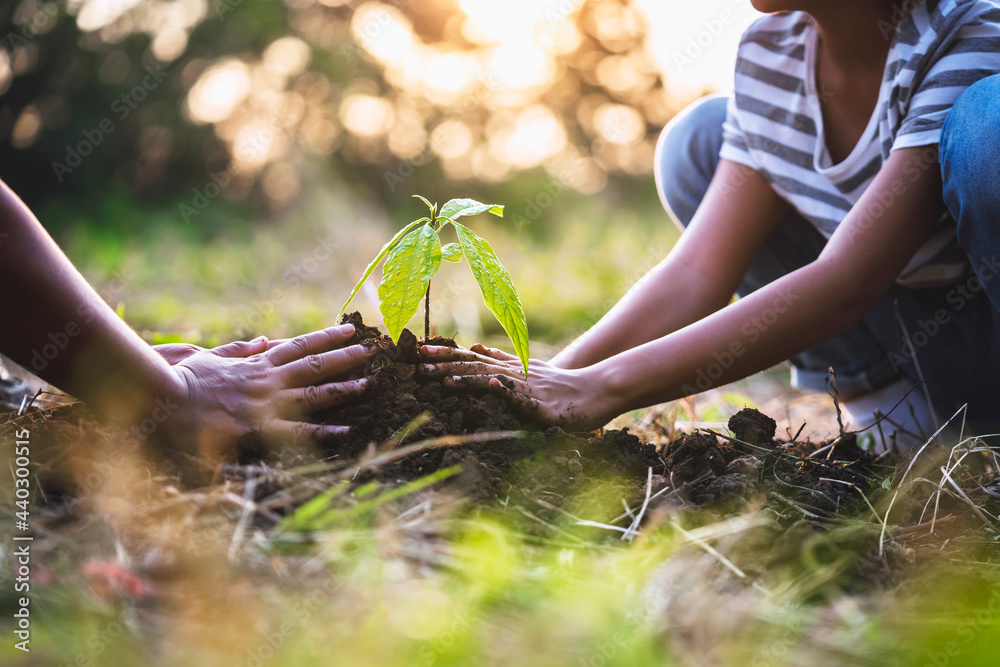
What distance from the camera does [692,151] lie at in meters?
2.39

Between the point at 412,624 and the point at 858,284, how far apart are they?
133 centimetres

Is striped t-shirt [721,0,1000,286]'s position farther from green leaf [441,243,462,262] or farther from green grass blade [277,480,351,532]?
green grass blade [277,480,351,532]

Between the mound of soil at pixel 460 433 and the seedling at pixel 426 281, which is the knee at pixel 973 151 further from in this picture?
the seedling at pixel 426 281

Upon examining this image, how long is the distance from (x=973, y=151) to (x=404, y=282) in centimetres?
128

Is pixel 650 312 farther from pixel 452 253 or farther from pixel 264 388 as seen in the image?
pixel 264 388

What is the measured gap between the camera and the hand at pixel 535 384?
1.44 meters

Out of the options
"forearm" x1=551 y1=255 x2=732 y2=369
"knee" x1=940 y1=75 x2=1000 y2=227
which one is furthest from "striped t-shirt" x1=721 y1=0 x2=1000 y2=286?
"forearm" x1=551 y1=255 x2=732 y2=369

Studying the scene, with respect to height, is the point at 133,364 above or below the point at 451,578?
above

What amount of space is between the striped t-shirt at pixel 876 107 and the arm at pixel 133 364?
4.59 feet

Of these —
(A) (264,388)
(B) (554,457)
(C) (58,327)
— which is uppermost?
(C) (58,327)

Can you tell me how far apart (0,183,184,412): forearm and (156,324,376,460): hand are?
90 millimetres

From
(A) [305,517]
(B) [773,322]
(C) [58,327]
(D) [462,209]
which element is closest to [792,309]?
(B) [773,322]

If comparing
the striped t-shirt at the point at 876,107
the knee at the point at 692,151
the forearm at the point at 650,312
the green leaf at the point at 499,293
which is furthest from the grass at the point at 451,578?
the knee at the point at 692,151

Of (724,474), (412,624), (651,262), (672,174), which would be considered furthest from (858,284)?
(651,262)
